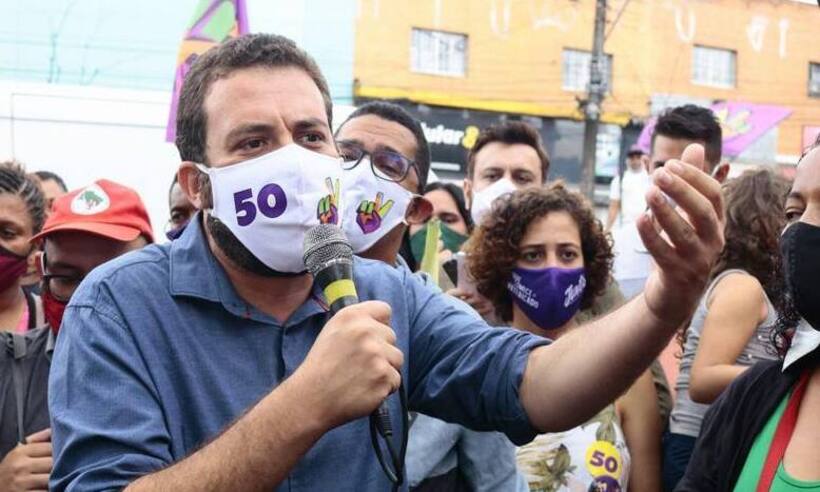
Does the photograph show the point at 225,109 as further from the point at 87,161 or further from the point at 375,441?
the point at 87,161

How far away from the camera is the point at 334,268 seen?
5.86 ft

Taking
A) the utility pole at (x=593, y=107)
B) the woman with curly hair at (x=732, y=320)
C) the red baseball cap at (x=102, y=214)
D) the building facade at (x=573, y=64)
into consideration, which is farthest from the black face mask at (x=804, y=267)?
the utility pole at (x=593, y=107)

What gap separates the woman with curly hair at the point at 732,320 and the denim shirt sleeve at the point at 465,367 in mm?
1456

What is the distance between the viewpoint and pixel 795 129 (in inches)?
1272

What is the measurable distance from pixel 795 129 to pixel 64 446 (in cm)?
3349

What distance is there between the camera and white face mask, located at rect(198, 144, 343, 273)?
80.1 inches

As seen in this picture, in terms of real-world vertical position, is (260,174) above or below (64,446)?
above

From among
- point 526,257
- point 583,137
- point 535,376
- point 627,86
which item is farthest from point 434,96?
point 535,376

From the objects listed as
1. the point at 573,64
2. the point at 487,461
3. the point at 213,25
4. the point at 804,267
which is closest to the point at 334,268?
the point at 487,461

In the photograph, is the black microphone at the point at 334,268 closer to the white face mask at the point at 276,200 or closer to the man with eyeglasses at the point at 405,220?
the white face mask at the point at 276,200

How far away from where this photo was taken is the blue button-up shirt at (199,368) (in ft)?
5.76

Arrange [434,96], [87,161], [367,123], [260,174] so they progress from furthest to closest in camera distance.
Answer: [434,96], [87,161], [367,123], [260,174]

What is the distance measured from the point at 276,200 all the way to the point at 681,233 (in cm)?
84

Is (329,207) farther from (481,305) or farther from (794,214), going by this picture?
(481,305)
